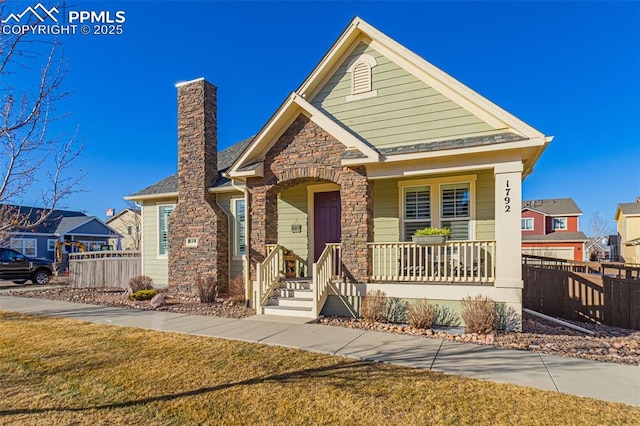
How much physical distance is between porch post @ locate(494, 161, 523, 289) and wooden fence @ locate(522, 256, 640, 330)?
328 centimetres

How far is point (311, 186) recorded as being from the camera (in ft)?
35.6

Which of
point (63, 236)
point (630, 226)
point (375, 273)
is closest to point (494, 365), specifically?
point (375, 273)

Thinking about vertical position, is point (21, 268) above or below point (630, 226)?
below

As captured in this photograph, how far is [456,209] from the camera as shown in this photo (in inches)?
357

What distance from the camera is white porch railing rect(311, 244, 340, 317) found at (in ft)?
26.9

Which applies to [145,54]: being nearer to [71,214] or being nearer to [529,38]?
[529,38]

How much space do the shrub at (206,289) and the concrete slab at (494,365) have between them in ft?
24.1

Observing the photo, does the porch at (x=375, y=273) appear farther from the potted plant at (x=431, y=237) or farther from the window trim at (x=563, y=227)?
the window trim at (x=563, y=227)

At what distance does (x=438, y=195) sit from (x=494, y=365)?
195 inches

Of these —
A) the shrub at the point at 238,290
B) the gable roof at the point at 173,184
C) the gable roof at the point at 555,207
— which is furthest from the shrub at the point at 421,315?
the gable roof at the point at 555,207

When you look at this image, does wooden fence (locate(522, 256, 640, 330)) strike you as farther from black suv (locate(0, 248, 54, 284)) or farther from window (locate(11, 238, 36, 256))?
window (locate(11, 238, 36, 256))

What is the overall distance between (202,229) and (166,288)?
11.0 feet

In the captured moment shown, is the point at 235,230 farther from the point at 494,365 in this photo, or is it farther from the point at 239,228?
the point at 494,365

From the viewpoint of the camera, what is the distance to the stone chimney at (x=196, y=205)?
11859mm
